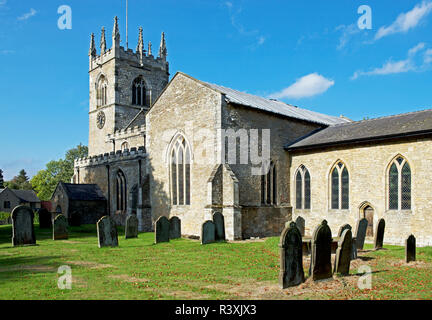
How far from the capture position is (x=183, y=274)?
1026cm

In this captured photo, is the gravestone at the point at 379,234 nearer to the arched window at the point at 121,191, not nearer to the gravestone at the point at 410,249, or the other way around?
the gravestone at the point at 410,249

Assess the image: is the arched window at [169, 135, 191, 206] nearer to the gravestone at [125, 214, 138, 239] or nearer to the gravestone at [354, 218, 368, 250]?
the gravestone at [125, 214, 138, 239]

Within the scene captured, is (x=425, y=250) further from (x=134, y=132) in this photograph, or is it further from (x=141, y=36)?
(x=141, y=36)

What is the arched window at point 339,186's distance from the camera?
1978cm

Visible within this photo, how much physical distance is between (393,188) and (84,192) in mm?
23787

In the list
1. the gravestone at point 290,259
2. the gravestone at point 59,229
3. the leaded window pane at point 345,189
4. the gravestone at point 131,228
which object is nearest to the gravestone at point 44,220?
the gravestone at point 59,229

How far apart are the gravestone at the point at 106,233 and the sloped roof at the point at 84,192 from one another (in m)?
14.6

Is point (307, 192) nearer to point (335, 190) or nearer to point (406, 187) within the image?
point (335, 190)

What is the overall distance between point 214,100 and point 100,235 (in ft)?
30.9

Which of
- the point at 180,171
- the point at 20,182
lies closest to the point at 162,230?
the point at 180,171

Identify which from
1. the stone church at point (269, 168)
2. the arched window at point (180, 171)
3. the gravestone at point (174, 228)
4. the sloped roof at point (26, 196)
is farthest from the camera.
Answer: the sloped roof at point (26, 196)

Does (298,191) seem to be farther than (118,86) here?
No

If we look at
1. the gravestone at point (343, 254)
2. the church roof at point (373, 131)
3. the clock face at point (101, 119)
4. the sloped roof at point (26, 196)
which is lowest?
the sloped roof at point (26, 196)
